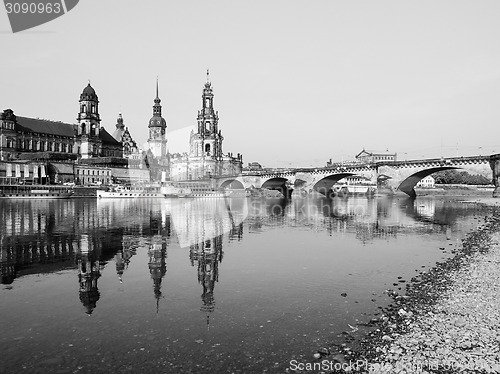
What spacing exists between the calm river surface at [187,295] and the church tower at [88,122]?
310ft

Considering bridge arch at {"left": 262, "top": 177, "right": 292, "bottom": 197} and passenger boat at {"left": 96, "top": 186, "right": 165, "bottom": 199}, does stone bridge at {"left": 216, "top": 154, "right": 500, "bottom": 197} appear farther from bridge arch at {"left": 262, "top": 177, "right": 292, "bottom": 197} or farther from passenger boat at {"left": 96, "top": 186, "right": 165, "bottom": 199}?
passenger boat at {"left": 96, "top": 186, "right": 165, "bottom": 199}

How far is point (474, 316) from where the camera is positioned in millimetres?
10828

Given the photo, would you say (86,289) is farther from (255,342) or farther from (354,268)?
(354,268)

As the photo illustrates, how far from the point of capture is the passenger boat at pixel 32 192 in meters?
74.1

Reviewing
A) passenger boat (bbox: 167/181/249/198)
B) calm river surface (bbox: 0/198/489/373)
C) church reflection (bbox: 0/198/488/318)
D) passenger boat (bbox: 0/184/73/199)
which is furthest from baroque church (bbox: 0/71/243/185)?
calm river surface (bbox: 0/198/489/373)

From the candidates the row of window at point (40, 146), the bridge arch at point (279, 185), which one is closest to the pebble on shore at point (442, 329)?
the bridge arch at point (279, 185)

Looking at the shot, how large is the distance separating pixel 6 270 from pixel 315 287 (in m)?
12.5

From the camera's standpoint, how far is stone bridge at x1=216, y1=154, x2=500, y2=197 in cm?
6650

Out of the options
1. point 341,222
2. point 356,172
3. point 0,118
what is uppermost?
point 0,118

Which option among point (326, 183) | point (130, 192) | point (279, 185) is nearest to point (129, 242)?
point (130, 192)

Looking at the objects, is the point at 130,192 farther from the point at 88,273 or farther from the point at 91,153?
the point at 88,273

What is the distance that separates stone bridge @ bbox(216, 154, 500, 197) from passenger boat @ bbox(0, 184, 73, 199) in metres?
42.0

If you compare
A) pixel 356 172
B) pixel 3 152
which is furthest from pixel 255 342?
pixel 3 152

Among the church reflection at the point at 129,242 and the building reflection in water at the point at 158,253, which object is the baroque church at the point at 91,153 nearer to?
the church reflection at the point at 129,242
